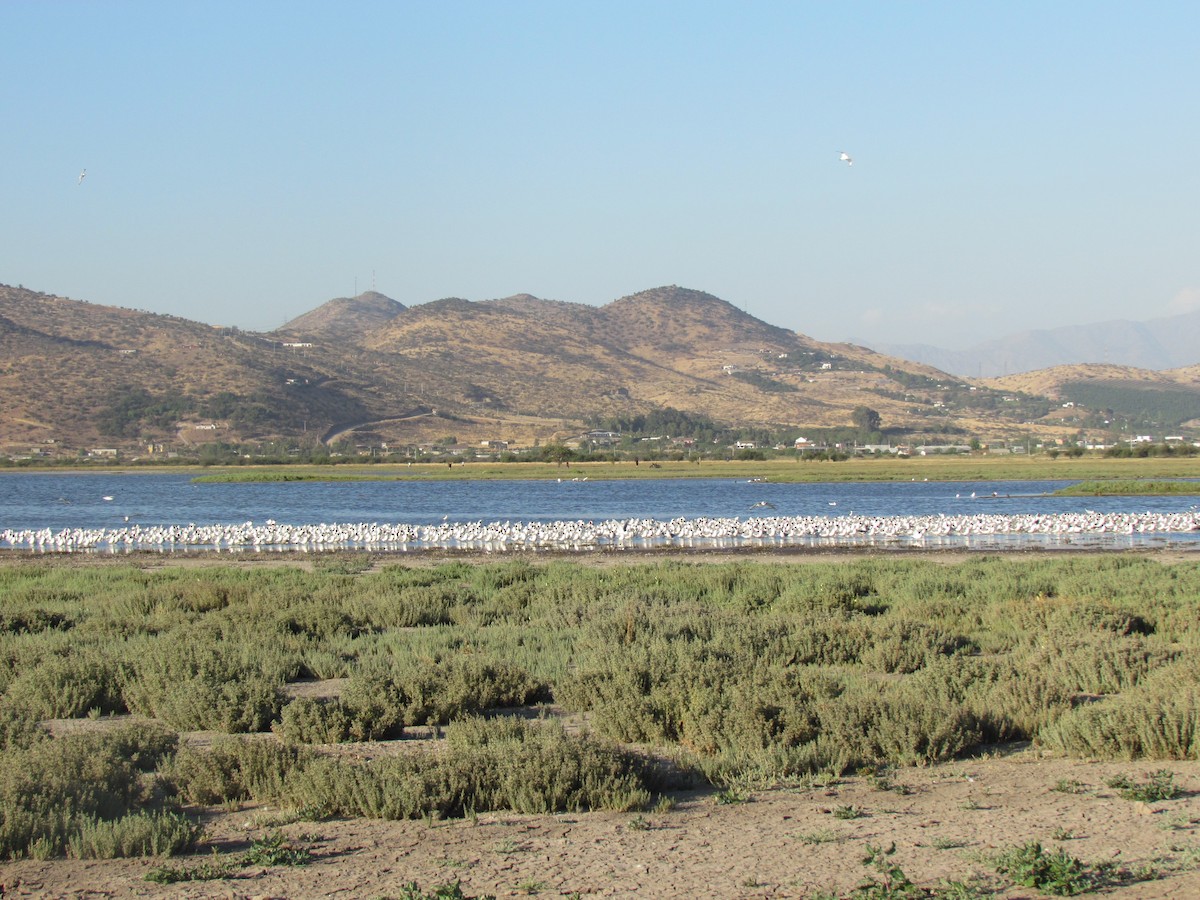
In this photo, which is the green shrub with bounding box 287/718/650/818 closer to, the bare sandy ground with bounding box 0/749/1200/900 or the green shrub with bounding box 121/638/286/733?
the bare sandy ground with bounding box 0/749/1200/900

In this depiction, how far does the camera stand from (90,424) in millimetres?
126500

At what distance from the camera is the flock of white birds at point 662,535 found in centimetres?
3325

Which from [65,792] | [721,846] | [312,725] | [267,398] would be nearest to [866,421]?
[267,398]

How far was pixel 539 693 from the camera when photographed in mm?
11586

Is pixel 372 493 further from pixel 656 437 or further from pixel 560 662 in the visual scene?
pixel 656 437

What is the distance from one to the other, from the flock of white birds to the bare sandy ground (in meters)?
24.4

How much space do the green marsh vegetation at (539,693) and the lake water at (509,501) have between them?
28.5 metres

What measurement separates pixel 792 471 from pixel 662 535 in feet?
165

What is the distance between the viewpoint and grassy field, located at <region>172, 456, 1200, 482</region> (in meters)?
73.9

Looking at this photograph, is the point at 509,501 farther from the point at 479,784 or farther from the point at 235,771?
the point at 479,784

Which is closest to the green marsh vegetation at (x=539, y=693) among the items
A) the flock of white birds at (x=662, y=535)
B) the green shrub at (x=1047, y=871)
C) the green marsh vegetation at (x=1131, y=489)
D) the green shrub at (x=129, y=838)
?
the green shrub at (x=129, y=838)

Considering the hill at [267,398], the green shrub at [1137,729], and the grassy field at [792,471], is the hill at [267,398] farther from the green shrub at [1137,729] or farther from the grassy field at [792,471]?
the green shrub at [1137,729]

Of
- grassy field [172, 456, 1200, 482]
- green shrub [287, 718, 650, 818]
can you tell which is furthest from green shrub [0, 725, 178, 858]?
grassy field [172, 456, 1200, 482]

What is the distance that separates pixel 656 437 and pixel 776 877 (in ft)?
485
